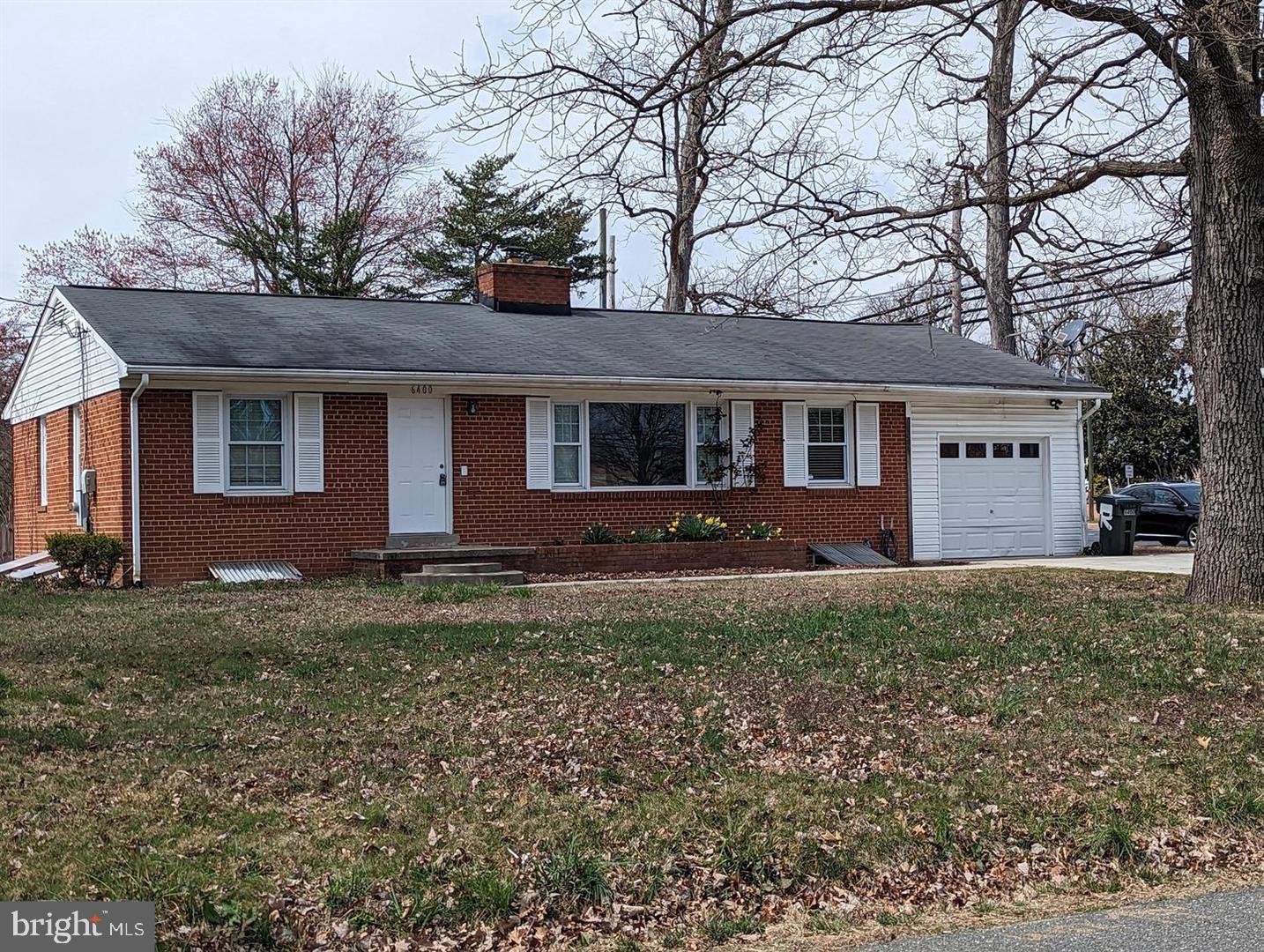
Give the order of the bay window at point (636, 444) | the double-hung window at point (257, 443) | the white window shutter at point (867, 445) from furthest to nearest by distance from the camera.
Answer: the white window shutter at point (867, 445), the bay window at point (636, 444), the double-hung window at point (257, 443)

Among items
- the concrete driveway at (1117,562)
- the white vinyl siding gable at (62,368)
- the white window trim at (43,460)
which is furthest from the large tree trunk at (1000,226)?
the white window trim at (43,460)

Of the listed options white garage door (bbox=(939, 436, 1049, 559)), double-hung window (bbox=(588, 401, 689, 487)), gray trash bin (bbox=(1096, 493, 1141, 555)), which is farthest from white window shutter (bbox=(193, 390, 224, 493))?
gray trash bin (bbox=(1096, 493, 1141, 555))

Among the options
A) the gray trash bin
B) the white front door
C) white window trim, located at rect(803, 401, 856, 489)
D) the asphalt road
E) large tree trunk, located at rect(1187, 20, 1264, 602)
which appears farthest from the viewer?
the gray trash bin

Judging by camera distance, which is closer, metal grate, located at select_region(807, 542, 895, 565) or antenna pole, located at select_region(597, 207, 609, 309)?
metal grate, located at select_region(807, 542, 895, 565)

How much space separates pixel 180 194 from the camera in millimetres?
→ 36031

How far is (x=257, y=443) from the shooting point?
17984 mm

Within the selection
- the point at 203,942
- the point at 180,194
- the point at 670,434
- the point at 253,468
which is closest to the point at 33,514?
the point at 253,468

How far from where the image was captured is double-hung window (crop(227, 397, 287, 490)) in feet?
58.6

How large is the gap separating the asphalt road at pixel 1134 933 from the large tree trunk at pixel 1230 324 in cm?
790

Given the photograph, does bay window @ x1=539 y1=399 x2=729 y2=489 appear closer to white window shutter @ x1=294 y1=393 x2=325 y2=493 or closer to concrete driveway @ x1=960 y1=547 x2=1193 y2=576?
white window shutter @ x1=294 y1=393 x2=325 y2=493

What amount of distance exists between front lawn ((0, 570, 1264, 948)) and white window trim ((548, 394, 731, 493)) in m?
8.12

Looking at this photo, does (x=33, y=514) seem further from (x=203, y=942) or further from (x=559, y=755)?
(x=203, y=942)

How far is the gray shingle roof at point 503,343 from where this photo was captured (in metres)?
18.1

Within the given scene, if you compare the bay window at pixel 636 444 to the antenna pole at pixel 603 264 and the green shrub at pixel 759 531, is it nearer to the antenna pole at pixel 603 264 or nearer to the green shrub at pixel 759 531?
the green shrub at pixel 759 531
